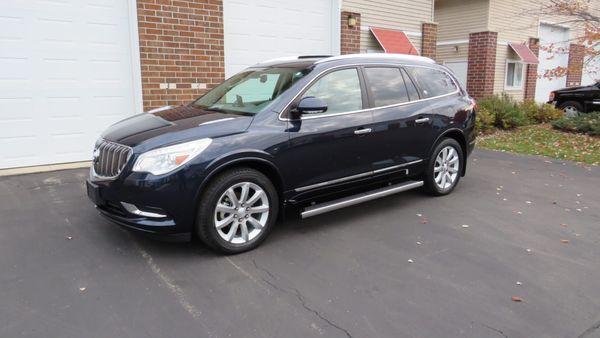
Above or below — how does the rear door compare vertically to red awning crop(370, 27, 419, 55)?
below

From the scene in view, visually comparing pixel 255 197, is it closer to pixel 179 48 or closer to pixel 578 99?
pixel 179 48

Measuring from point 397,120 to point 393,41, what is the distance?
7.12 m

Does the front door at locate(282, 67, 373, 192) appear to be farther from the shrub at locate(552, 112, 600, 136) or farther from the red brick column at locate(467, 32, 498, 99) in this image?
the red brick column at locate(467, 32, 498, 99)

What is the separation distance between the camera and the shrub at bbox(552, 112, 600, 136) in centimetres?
1145

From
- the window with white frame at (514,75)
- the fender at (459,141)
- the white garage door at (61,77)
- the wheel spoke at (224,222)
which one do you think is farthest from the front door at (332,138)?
the window with white frame at (514,75)

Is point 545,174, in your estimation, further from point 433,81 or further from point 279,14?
point 279,14

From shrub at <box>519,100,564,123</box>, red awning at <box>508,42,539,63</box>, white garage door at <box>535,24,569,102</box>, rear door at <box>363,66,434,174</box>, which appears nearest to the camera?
rear door at <box>363,66,434,174</box>

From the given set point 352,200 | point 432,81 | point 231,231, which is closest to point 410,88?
point 432,81

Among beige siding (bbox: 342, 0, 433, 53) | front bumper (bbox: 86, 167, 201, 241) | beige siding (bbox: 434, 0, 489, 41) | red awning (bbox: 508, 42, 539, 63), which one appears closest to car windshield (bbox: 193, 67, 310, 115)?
Result: front bumper (bbox: 86, 167, 201, 241)

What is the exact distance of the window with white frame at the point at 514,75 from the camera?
16172 mm

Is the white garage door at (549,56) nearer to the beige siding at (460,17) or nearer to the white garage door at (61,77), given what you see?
the beige siding at (460,17)

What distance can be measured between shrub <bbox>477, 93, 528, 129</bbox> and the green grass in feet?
0.72

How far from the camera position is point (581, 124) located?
1185 centimetres

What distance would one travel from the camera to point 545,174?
7680 mm
